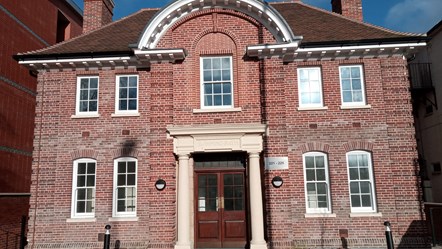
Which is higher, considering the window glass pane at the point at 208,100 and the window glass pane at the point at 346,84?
the window glass pane at the point at 346,84

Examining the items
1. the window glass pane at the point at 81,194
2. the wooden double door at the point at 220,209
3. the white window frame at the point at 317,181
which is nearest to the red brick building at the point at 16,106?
the window glass pane at the point at 81,194

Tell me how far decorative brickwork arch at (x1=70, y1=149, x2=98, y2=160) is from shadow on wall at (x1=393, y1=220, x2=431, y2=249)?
10.5 m

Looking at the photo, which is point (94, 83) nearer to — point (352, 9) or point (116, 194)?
point (116, 194)

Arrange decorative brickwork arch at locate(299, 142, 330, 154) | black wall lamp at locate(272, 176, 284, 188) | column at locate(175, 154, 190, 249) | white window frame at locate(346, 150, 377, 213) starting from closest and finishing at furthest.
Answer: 1. column at locate(175, 154, 190, 249)
2. black wall lamp at locate(272, 176, 284, 188)
3. white window frame at locate(346, 150, 377, 213)
4. decorative brickwork arch at locate(299, 142, 330, 154)

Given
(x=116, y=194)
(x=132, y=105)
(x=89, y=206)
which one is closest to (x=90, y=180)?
(x=89, y=206)

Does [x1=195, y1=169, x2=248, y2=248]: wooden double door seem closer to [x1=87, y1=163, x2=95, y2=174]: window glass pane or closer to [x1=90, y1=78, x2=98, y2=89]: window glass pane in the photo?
[x1=87, y1=163, x2=95, y2=174]: window glass pane

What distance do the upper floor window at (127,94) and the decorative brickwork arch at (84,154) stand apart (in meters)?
1.66

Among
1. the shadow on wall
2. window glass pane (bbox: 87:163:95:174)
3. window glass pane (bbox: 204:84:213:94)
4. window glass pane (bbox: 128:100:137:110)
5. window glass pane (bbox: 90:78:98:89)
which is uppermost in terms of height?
window glass pane (bbox: 90:78:98:89)

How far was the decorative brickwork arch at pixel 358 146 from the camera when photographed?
1244 centimetres

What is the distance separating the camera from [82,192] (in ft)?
42.0

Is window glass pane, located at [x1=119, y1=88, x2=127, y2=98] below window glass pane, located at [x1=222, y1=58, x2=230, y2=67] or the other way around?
below

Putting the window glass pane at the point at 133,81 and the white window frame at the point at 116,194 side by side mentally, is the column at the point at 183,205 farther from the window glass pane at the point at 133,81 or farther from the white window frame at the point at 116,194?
the window glass pane at the point at 133,81

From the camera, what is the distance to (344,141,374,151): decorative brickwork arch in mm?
12438

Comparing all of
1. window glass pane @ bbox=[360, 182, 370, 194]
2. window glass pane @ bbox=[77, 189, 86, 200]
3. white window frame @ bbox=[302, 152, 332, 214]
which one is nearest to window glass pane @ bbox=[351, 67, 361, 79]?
white window frame @ bbox=[302, 152, 332, 214]
